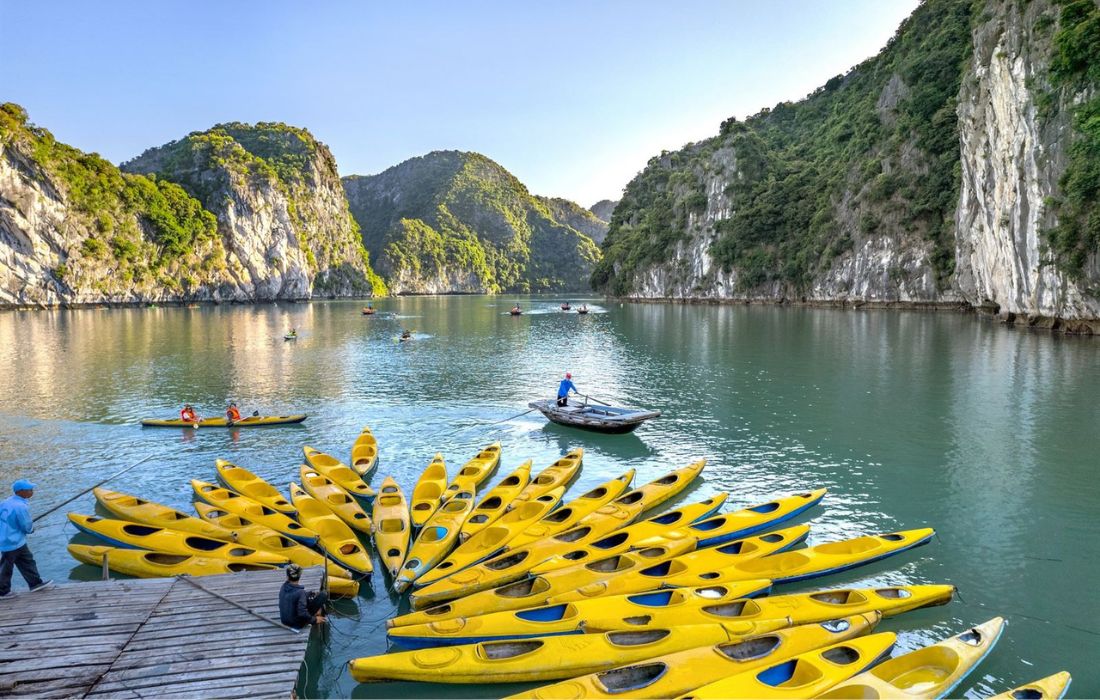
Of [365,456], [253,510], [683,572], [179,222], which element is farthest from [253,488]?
[179,222]

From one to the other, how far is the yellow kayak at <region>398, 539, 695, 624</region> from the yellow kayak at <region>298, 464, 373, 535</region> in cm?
424

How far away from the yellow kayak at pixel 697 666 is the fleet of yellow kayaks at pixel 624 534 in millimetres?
2732

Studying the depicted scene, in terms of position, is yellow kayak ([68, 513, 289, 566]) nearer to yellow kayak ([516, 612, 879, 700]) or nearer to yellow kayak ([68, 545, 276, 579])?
yellow kayak ([68, 545, 276, 579])

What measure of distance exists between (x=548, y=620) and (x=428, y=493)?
665 cm

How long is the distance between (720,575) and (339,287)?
179294mm

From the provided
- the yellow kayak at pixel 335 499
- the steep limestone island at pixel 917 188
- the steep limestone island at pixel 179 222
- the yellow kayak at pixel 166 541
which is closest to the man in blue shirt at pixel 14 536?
the yellow kayak at pixel 166 541

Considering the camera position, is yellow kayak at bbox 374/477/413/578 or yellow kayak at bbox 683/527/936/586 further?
yellow kayak at bbox 374/477/413/578

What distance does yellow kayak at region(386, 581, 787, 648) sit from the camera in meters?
8.09

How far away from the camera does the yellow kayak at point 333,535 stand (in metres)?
10.6

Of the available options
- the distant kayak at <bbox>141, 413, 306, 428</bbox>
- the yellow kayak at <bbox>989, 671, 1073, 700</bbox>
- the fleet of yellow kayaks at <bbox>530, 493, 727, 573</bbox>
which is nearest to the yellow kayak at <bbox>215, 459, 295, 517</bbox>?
the distant kayak at <bbox>141, 413, 306, 428</bbox>

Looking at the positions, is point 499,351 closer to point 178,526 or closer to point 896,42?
point 178,526

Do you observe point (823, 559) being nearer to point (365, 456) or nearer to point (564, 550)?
point (564, 550)

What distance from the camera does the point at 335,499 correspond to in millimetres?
13836

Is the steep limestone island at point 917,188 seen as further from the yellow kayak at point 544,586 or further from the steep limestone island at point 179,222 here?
the steep limestone island at point 179,222
